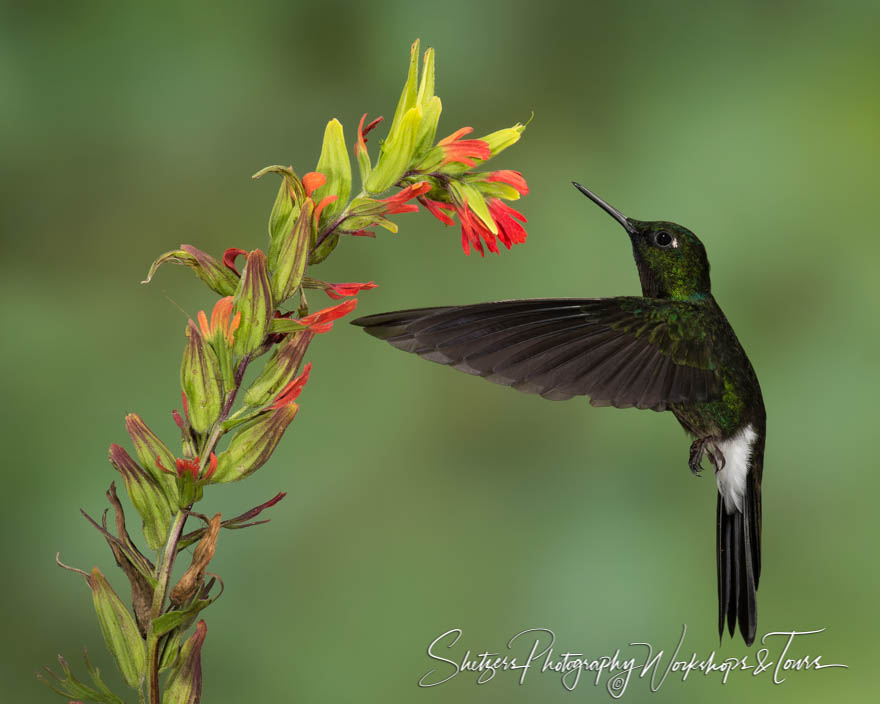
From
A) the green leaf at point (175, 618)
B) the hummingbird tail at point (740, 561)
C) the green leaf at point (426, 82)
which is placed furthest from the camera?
the hummingbird tail at point (740, 561)

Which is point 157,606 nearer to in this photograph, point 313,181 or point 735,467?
point 313,181

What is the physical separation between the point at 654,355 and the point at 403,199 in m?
0.31

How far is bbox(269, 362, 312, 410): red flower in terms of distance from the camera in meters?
0.47

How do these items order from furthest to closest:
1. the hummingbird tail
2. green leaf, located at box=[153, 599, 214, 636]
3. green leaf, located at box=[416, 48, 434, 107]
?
the hummingbird tail → green leaf, located at box=[416, 48, 434, 107] → green leaf, located at box=[153, 599, 214, 636]

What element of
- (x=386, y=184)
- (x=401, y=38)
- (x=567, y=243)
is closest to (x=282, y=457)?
(x=567, y=243)

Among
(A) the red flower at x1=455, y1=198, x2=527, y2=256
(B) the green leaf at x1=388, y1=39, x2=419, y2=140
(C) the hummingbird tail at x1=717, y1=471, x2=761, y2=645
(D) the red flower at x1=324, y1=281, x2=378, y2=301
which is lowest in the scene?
(C) the hummingbird tail at x1=717, y1=471, x2=761, y2=645

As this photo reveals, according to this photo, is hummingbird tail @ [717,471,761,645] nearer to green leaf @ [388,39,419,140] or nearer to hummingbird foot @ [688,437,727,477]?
hummingbird foot @ [688,437,727,477]

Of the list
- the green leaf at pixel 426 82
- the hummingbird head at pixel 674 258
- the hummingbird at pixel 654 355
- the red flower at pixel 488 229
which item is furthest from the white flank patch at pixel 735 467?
the green leaf at pixel 426 82

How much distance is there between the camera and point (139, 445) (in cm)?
46

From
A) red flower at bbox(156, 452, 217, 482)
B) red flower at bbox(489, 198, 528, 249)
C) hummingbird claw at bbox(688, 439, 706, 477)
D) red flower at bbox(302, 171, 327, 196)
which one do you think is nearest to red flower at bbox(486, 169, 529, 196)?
red flower at bbox(489, 198, 528, 249)

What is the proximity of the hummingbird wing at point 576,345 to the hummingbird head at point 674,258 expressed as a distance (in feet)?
0.15

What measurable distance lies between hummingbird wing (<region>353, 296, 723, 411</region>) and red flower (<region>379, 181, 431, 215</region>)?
0.06 m

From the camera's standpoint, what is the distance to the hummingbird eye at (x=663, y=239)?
0.82 meters

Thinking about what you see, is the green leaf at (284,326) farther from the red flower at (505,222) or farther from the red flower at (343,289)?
the red flower at (505,222)
